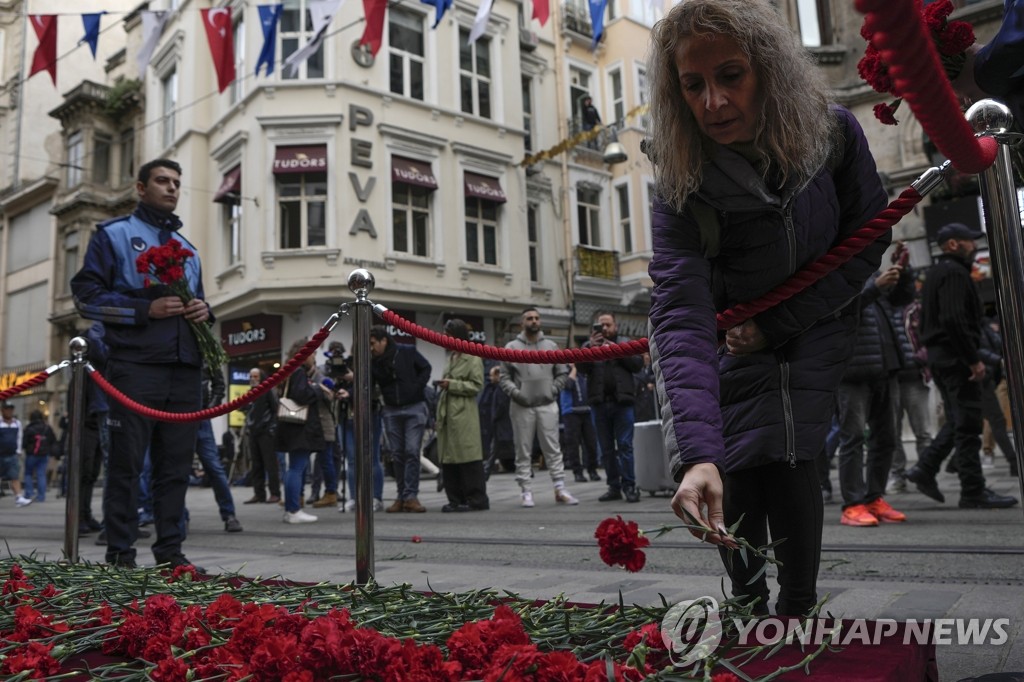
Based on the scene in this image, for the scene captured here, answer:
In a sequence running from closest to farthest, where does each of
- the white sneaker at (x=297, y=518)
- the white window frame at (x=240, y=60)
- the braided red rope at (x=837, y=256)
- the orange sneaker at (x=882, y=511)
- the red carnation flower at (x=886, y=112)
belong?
the braided red rope at (x=837, y=256) → the red carnation flower at (x=886, y=112) → the orange sneaker at (x=882, y=511) → the white sneaker at (x=297, y=518) → the white window frame at (x=240, y=60)

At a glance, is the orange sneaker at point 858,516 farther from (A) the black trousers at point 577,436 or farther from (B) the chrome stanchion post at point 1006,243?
(A) the black trousers at point 577,436

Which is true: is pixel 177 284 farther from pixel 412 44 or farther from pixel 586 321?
pixel 586 321

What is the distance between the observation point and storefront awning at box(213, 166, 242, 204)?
21.1 meters

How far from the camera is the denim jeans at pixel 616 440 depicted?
8734mm

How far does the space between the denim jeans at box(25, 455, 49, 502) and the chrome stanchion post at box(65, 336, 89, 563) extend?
1332 cm

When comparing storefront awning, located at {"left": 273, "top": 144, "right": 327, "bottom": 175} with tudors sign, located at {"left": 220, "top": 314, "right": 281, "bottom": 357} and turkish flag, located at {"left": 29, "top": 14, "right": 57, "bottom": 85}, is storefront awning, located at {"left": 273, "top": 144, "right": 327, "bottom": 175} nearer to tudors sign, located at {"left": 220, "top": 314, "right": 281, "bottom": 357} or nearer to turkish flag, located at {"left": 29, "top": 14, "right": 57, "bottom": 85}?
tudors sign, located at {"left": 220, "top": 314, "right": 281, "bottom": 357}

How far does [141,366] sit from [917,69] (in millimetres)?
4116

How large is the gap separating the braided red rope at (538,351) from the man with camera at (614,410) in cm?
487

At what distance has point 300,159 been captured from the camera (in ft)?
66.8

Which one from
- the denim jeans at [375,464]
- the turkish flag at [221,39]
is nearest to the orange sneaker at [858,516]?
the denim jeans at [375,464]

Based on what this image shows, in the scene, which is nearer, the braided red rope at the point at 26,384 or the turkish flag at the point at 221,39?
the braided red rope at the point at 26,384

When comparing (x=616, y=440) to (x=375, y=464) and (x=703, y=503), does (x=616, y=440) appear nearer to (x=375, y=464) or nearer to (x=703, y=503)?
(x=375, y=464)

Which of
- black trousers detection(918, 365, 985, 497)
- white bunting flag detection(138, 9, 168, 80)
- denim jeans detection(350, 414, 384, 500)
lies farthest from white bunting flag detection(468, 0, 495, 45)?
black trousers detection(918, 365, 985, 497)

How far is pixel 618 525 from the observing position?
2078 millimetres
